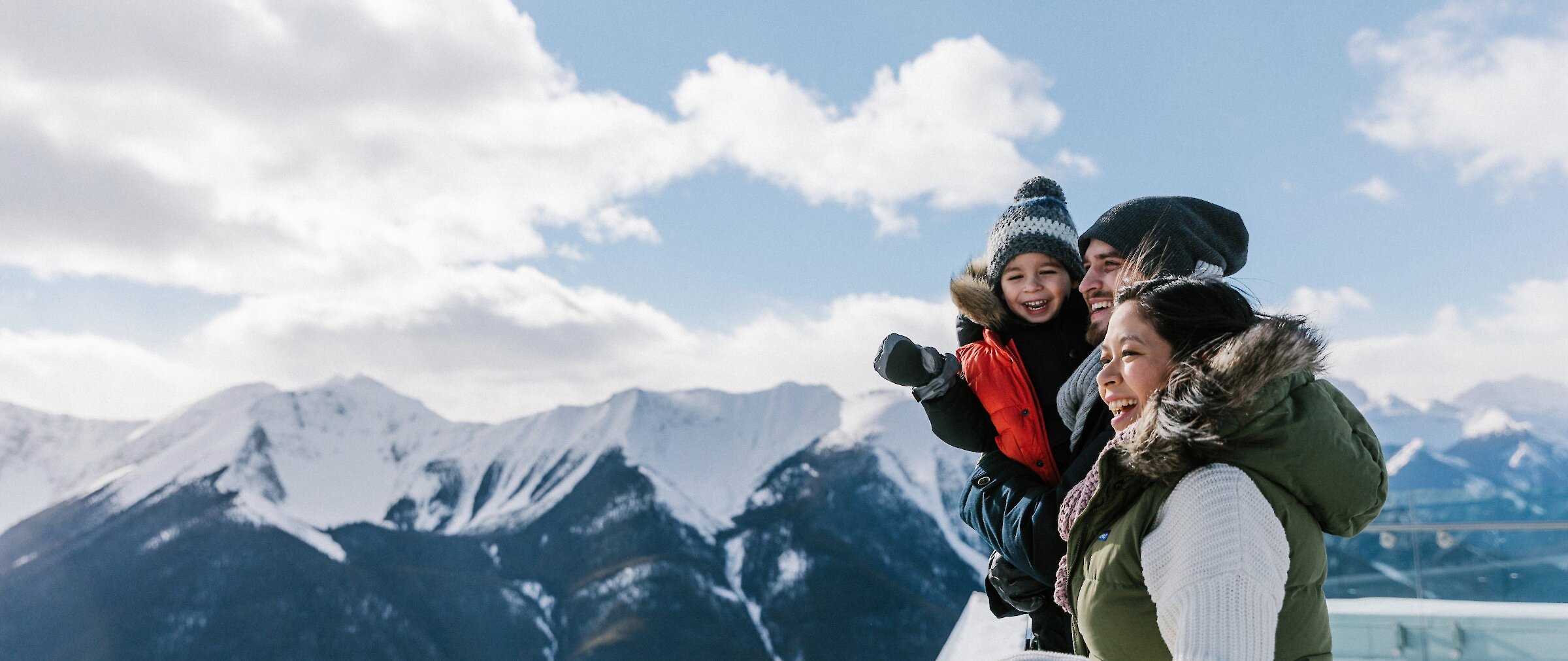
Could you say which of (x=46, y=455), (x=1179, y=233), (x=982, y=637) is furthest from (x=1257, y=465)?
(x=46, y=455)

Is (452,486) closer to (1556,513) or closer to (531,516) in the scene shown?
(531,516)

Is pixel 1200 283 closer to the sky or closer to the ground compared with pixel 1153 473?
closer to the sky

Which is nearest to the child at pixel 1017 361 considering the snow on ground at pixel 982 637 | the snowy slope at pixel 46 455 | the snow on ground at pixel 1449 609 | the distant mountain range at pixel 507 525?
the snow on ground at pixel 1449 609

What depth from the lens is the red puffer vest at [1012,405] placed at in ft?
5.07

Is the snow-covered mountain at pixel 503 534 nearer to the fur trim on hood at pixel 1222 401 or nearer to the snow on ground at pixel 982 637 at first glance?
the snow on ground at pixel 982 637

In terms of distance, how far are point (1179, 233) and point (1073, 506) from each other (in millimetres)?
519

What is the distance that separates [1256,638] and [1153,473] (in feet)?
0.61

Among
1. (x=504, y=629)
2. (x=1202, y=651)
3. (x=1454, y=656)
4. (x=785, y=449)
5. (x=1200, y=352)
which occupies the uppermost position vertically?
(x=785, y=449)

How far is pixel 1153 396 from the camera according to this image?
1.05 m

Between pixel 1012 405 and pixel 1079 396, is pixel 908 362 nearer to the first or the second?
pixel 1012 405

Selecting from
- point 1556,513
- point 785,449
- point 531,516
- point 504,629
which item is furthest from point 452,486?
point 1556,513

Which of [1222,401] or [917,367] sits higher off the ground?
[917,367]

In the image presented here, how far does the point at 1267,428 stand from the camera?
38.0 inches

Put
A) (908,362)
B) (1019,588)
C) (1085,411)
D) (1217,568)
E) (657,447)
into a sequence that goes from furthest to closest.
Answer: (657,447) → (908,362) → (1019,588) → (1085,411) → (1217,568)
